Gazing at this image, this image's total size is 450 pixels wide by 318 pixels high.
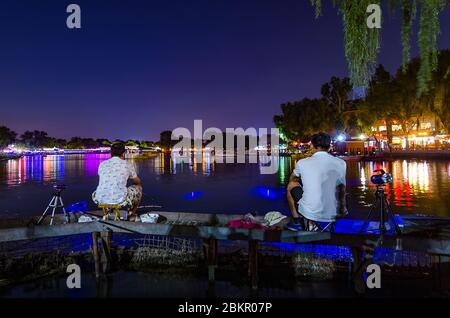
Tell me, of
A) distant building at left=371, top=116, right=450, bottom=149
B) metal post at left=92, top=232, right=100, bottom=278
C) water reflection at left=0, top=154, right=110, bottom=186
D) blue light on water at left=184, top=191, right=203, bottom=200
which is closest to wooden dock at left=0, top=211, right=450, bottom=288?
metal post at left=92, top=232, right=100, bottom=278

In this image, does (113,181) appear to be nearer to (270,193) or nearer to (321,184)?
(321,184)

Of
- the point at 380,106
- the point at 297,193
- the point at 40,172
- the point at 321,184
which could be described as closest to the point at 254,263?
the point at 297,193

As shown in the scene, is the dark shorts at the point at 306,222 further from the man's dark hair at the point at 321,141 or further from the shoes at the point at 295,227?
the man's dark hair at the point at 321,141

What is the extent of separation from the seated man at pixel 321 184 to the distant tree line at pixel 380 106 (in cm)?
103

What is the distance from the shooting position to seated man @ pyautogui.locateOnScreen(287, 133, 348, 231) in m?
5.29

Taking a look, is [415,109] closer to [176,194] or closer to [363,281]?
[176,194]

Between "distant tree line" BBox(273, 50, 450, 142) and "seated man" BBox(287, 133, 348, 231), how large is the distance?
40.7 inches

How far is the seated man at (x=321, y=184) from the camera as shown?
5.29 metres

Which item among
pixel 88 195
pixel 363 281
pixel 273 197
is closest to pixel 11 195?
pixel 88 195

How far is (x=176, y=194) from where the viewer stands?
22516 mm

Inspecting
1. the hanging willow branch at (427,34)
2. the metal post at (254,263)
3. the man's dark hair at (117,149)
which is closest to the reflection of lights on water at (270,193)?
the man's dark hair at (117,149)

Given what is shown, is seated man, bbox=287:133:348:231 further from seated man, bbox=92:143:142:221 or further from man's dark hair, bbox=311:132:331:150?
seated man, bbox=92:143:142:221

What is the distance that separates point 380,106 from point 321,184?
5822 centimetres
